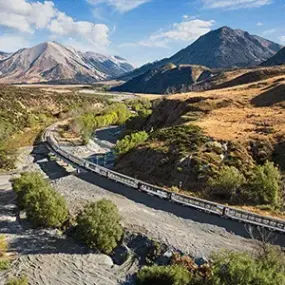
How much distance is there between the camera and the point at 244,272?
23203 mm

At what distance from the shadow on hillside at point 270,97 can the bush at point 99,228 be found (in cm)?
5701

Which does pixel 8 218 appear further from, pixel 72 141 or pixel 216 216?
pixel 72 141

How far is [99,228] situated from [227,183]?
17.2 m

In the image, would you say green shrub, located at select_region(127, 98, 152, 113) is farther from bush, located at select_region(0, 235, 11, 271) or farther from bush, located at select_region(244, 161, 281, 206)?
bush, located at select_region(0, 235, 11, 271)

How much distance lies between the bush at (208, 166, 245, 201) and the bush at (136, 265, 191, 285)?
54.6ft

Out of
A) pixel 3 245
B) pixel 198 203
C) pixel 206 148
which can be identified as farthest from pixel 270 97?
pixel 3 245

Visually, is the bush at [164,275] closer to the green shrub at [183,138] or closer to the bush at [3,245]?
the bush at [3,245]

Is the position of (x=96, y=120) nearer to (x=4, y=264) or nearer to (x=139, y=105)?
(x=139, y=105)

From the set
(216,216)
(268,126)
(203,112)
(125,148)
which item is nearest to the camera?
(216,216)

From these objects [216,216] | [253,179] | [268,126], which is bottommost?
[216,216]

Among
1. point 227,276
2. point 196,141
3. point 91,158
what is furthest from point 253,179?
point 91,158

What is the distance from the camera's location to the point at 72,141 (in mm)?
92562

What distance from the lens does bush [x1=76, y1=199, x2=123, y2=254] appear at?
34.6 meters

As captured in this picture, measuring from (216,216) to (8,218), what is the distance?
2305 cm
